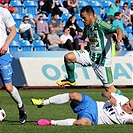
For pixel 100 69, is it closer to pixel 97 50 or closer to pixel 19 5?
pixel 97 50

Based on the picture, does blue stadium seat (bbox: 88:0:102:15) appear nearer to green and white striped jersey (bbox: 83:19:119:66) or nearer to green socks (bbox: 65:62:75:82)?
green socks (bbox: 65:62:75:82)

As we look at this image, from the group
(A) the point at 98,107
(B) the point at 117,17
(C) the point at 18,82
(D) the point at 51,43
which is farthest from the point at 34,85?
(A) the point at 98,107

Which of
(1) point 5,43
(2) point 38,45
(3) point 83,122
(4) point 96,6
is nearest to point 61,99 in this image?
(3) point 83,122

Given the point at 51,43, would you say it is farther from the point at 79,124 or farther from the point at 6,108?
the point at 79,124

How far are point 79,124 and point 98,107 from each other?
1.41ft

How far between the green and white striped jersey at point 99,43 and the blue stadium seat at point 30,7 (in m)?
12.8

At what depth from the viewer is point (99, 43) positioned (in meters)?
11.7

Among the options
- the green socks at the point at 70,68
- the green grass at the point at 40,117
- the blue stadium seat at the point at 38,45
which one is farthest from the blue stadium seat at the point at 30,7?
the green socks at the point at 70,68

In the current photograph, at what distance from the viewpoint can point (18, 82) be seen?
19.3 metres

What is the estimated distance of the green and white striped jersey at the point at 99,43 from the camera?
456 inches

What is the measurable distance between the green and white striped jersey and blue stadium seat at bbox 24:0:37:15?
1285 cm

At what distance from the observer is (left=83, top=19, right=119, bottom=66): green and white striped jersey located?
1159 cm

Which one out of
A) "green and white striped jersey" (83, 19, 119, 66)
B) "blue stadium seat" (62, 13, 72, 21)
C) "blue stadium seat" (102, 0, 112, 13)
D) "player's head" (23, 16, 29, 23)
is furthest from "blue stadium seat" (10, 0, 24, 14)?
"green and white striped jersey" (83, 19, 119, 66)

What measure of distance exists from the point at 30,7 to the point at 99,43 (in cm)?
1314
